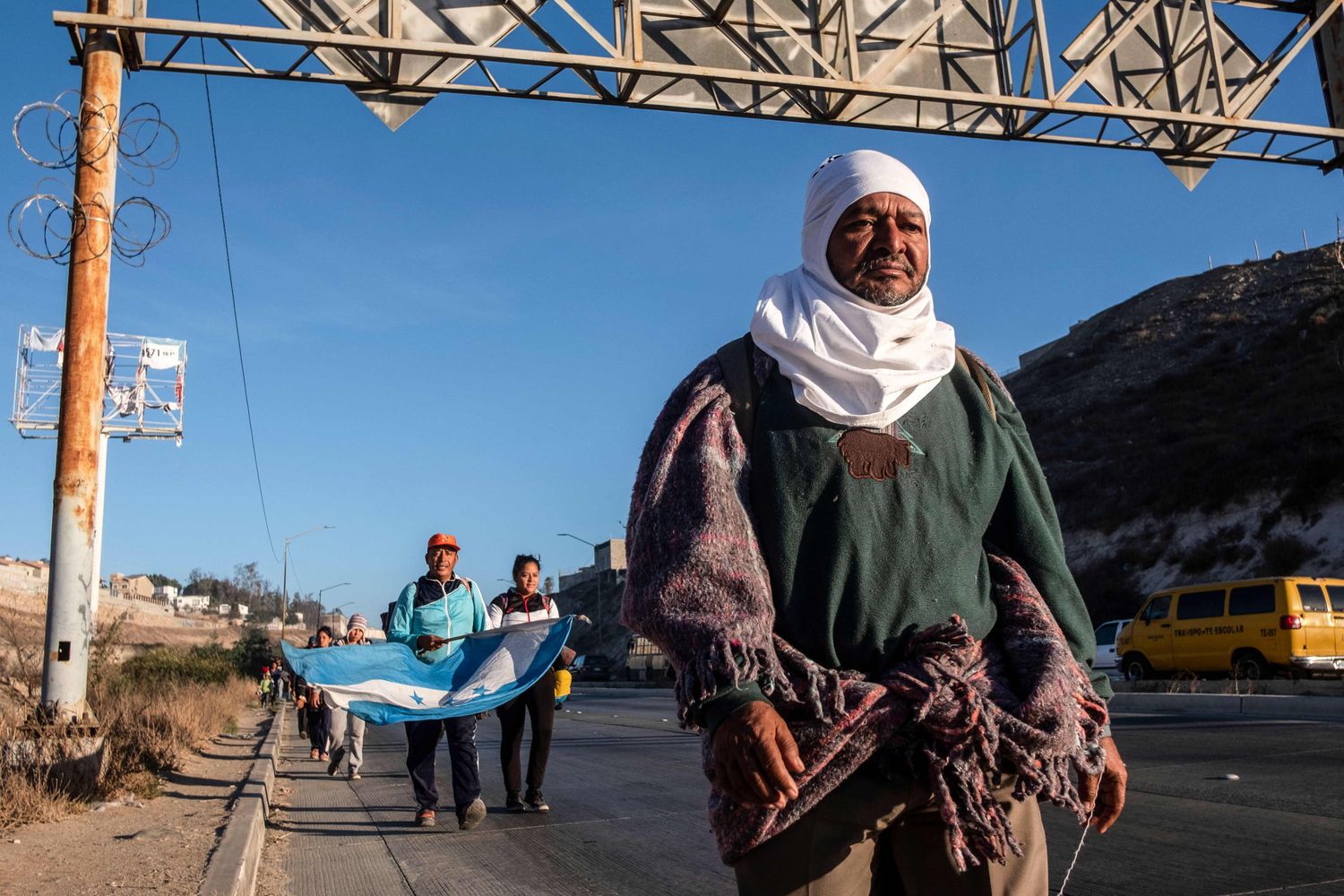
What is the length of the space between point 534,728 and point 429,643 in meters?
1.05

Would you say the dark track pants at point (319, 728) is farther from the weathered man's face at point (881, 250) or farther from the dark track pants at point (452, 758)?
the weathered man's face at point (881, 250)

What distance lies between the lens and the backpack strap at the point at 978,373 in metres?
2.71

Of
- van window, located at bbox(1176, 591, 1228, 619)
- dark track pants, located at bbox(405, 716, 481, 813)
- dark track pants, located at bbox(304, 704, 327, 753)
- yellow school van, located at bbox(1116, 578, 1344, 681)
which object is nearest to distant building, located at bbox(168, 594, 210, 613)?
yellow school van, located at bbox(1116, 578, 1344, 681)

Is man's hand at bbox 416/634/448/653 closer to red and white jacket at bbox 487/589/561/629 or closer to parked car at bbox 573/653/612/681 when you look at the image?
red and white jacket at bbox 487/589/561/629

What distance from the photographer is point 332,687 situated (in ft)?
29.8

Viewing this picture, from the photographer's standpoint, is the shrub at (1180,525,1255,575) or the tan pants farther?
the shrub at (1180,525,1255,575)

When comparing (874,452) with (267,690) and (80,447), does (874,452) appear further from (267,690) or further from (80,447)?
(267,690)

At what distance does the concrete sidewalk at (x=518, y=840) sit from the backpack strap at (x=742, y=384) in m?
4.09

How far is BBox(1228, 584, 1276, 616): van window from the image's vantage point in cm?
2083

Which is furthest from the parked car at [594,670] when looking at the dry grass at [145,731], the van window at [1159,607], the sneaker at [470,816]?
the sneaker at [470,816]

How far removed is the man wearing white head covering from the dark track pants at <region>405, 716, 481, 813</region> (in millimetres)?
6285

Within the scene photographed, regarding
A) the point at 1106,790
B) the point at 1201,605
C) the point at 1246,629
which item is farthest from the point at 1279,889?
the point at 1201,605

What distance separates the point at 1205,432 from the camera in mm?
49812

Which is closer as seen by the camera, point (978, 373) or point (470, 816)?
point (978, 373)
